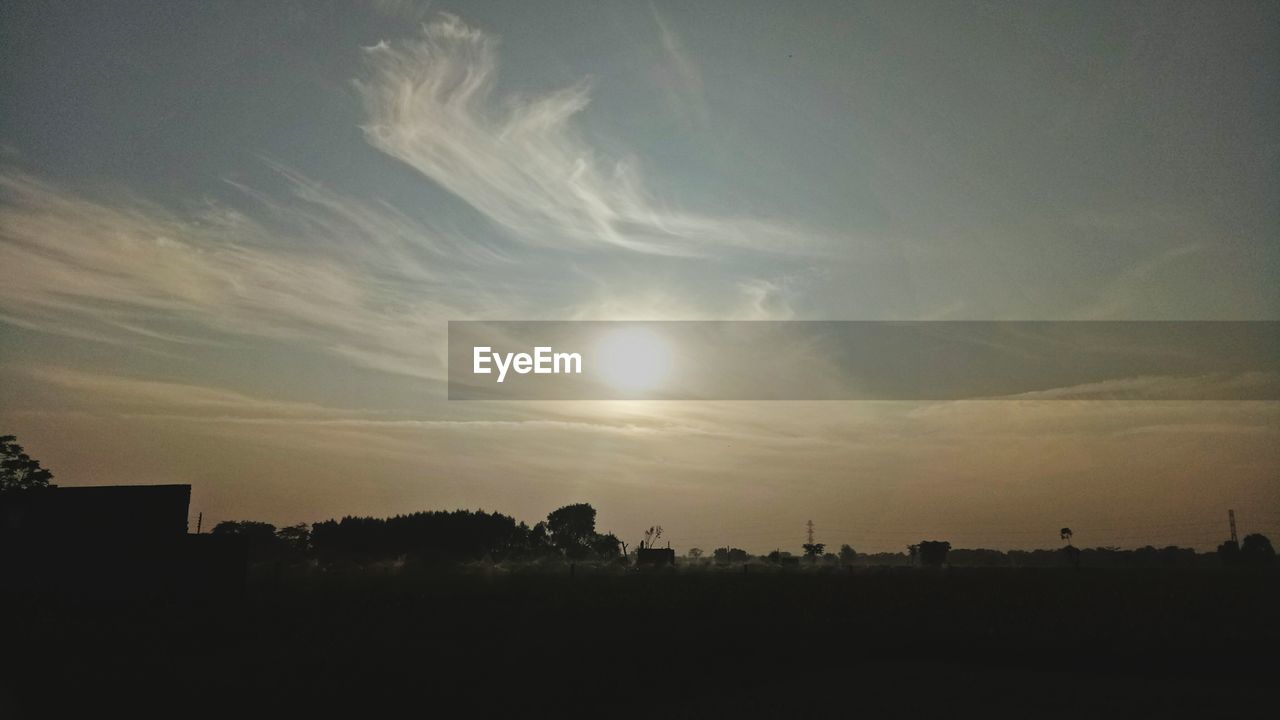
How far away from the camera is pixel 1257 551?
444 feet

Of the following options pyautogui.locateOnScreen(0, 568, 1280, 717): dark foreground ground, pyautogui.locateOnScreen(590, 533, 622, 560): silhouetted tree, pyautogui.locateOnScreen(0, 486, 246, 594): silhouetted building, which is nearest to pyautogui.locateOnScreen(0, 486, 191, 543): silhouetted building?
pyautogui.locateOnScreen(0, 486, 246, 594): silhouetted building

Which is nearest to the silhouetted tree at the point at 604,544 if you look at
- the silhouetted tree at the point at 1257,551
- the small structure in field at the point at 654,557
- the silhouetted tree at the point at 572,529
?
the silhouetted tree at the point at 572,529

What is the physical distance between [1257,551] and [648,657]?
520 ft

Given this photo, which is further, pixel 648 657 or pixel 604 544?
pixel 604 544

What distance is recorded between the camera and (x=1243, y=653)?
1927 cm

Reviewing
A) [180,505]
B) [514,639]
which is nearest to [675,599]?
[514,639]

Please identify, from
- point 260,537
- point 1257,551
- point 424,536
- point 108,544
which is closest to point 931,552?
point 1257,551

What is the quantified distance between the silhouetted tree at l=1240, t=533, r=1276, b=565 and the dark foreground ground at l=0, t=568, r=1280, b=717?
119 meters

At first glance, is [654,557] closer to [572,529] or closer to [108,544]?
[572,529]

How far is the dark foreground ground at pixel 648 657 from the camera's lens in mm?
14234

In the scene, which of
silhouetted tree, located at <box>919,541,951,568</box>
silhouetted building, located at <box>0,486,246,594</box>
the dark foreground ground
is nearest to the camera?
the dark foreground ground

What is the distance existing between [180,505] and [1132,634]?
34.4 m

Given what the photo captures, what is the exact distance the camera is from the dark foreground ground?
A: 1423 cm

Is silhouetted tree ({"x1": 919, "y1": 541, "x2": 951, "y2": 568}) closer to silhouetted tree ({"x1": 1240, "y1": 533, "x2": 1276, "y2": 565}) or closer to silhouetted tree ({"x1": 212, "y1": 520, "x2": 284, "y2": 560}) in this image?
silhouetted tree ({"x1": 1240, "y1": 533, "x2": 1276, "y2": 565})
